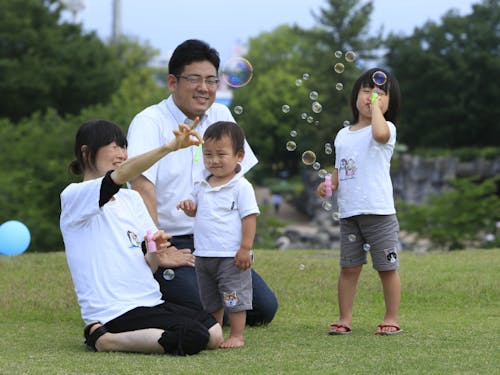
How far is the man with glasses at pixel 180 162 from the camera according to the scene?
6.13 meters

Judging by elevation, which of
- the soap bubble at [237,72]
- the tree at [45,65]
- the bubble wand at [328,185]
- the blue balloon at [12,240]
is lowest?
the blue balloon at [12,240]

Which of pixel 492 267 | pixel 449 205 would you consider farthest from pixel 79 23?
pixel 492 267

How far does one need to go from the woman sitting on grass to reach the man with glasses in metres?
0.84

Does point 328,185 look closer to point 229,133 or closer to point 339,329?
point 229,133

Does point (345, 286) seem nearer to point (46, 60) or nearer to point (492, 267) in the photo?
point (492, 267)

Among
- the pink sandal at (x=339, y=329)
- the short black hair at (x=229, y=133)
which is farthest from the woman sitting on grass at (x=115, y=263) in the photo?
the pink sandal at (x=339, y=329)

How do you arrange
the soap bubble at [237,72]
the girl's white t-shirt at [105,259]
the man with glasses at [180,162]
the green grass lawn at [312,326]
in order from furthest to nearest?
1. the soap bubble at [237,72]
2. the man with glasses at [180,162]
3. the girl's white t-shirt at [105,259]
4. the green grass lawn at [312,326]

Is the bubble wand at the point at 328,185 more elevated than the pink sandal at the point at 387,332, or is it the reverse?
the bubble wand at the point at 328,185

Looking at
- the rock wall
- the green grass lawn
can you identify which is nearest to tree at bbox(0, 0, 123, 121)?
the rock wall

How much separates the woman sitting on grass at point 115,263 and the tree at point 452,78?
146ft

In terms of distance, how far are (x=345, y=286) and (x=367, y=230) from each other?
39cm

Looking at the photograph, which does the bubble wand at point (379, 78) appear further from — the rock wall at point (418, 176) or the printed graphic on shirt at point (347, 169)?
the rock wall at point (418, 176)

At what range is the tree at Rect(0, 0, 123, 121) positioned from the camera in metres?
35.9

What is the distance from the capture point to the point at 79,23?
132 ft
